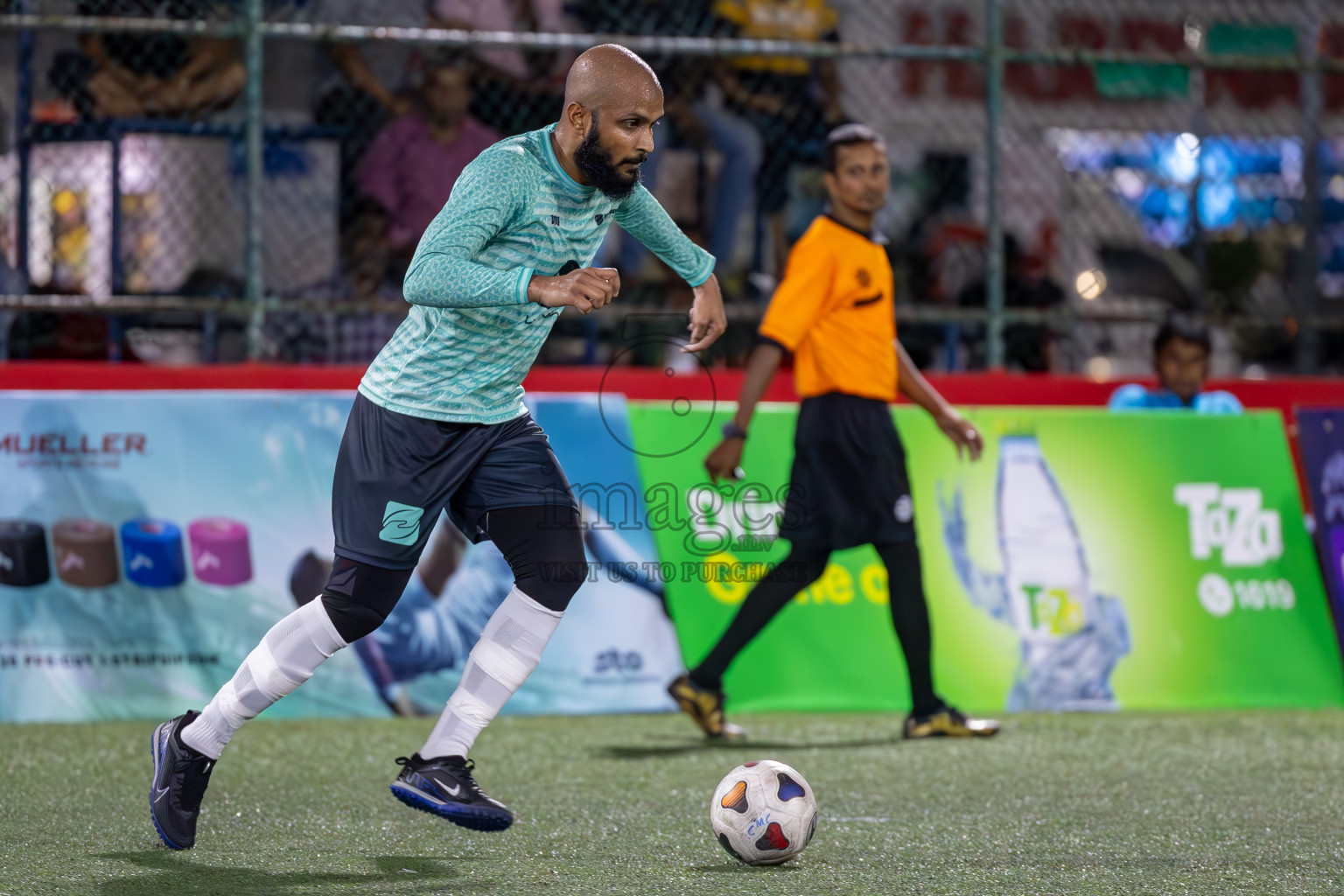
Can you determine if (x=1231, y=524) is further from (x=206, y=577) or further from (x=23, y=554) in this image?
(x=23, y=554)

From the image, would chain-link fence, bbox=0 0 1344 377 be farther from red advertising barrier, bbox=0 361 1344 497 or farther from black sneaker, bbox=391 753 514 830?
black sneaker, bbox=391 753 514 830

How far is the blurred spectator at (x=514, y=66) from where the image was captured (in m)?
8.07

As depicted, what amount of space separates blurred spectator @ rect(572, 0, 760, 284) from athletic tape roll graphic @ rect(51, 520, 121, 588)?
2978 mm

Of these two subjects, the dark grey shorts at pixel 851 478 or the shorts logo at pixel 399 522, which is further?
the dark grey shorts at pixel 851 478

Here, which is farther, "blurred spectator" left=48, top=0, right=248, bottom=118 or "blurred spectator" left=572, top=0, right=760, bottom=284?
"blurred spectator" left=572, top=0, right=760, bottom=284

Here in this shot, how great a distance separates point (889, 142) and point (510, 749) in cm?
473

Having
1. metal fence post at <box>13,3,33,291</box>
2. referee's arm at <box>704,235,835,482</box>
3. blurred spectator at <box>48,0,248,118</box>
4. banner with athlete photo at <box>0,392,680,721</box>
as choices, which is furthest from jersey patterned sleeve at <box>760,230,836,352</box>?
metal fence post at <box>13,3,33,291</box>

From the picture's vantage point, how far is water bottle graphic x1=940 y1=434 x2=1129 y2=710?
665 cm

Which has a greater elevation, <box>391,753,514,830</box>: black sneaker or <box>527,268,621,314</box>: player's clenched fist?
<box>527,268,621,314</box>: player's clenched fist

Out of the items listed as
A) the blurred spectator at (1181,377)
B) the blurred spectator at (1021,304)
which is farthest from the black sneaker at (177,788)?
the blurred spectator at (1021,304)

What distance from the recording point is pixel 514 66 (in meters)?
8.19

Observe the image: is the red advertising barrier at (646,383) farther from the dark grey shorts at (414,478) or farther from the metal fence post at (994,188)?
the dark grey shorts at (414,478)

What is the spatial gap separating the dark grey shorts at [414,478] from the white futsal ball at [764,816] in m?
0.80

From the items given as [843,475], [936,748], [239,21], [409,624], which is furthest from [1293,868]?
[239,21]
